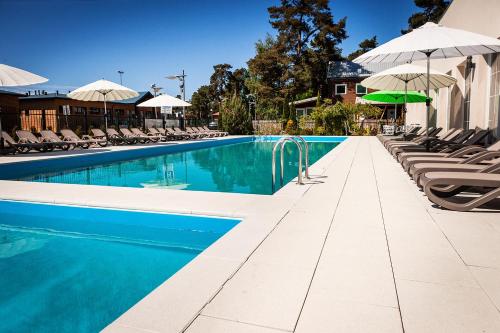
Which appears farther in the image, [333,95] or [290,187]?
[333,95]

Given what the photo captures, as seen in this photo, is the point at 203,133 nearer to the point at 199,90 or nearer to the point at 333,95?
the point at 333,95

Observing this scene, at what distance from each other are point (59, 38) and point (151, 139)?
17.1 meters

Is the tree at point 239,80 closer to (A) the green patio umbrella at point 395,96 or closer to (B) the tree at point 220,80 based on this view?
(B) the tree at point 220,80

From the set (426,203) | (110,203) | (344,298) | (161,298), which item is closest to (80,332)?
(161,298)

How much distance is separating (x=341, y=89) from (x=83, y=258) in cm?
3288

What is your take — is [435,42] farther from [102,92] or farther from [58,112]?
[58,112]

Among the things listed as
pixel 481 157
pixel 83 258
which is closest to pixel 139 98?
pixel 83 258

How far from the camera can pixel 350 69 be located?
33875 millimetres

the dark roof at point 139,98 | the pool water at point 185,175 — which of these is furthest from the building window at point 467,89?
the dark roof at point 139,98

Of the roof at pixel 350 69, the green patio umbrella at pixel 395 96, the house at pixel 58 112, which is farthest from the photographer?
the roof at pixel 350 69

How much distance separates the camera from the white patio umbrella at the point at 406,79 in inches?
334

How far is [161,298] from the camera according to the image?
2.27 m

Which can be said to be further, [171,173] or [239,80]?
[239,80]

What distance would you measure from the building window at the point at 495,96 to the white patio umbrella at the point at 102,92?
44.6 feet
